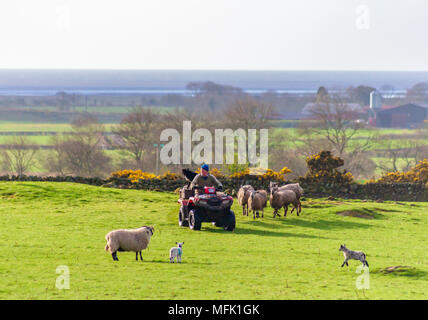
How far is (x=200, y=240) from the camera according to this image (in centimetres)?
2377

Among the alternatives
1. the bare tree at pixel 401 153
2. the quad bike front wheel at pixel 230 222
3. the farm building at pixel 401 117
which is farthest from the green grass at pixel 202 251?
the farm building at pixel 401 117

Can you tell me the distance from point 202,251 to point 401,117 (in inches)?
6685

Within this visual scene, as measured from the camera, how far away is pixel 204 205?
25.8m

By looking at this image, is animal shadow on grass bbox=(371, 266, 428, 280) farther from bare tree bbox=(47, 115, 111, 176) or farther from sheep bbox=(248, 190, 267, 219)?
bare tree bbox=(47, 115, 111, 176)

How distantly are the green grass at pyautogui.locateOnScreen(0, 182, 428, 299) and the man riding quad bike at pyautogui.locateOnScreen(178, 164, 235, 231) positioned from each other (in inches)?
20.8

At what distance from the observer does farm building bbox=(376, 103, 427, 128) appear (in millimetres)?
179800

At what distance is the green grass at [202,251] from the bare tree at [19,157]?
206ft

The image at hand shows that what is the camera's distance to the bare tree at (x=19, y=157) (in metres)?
97.1

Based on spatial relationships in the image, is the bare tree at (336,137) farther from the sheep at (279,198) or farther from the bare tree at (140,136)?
the sheep at (279,198)

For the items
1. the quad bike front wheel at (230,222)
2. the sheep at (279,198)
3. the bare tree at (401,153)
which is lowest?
the bare tree at (401,153)

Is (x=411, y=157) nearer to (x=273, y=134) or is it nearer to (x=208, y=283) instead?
(x=273, y=134)

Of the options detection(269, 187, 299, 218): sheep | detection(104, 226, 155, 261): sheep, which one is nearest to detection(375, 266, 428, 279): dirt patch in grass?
detection(104, 226, 155, 261): sheep

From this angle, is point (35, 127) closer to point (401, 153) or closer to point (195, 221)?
point (401, 153)

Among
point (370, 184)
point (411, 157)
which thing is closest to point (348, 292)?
point (370, 184)
